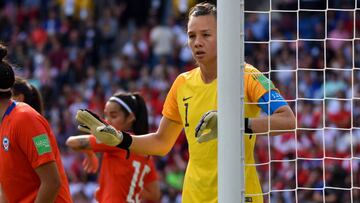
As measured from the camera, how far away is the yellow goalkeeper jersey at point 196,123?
15.5 ft

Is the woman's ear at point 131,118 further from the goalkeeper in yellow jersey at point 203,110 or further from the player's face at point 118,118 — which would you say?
the goalkeeper in yellow jersey at point 203,110

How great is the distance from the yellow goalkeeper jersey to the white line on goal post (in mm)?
350

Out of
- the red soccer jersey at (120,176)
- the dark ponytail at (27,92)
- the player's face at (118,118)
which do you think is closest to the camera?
the dark ponytail at (27,92)

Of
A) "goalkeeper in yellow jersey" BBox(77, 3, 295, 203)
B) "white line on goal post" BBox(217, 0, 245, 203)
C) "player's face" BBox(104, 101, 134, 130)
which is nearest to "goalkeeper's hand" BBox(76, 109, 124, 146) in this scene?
"goalkeeper in yellow jersey" BBox(77, 3, 295, 203)

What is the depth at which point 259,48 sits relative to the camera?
12.1m

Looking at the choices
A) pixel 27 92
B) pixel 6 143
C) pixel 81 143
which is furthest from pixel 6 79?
pixel 81 143

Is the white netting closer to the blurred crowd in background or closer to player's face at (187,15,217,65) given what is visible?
the blurred crowd in background

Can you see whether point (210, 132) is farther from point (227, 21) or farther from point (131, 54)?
point (131, 54)

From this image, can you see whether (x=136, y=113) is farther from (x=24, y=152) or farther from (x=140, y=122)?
(x=24, y=152)

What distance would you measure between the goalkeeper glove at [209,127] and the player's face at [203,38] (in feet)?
1.63

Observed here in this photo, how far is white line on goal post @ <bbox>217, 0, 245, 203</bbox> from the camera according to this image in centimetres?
432

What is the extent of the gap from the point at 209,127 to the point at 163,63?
38.4 feet

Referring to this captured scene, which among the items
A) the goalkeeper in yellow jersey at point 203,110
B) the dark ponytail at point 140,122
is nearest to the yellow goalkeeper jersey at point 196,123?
the goalkeeper in yellow jersey at point 203,110

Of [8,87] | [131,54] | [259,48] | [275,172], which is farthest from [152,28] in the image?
[8,87]
